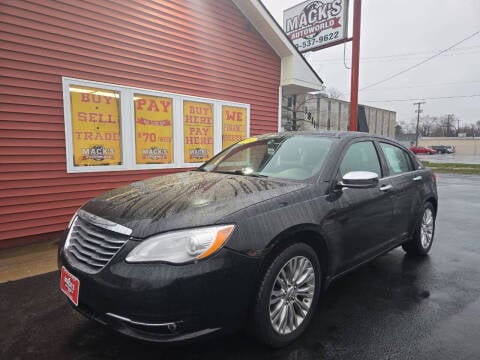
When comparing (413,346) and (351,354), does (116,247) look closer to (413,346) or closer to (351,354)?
(351,354)

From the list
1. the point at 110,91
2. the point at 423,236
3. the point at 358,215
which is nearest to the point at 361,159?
the point at 358,215

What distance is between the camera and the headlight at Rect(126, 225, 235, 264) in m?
1.97

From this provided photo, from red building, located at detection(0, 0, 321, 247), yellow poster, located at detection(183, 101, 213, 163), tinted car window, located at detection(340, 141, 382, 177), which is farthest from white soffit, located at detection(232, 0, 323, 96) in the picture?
tinted car window, located at detection(340, 141, 382, 177)

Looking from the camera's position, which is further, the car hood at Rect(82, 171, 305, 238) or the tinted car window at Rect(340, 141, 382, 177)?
the tinted car window at Rect(340, 141, 382, 177)

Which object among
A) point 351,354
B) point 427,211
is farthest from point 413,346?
point 427,211

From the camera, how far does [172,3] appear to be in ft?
20.7

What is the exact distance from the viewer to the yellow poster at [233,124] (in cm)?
736

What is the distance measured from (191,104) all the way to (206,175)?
3.79 meters

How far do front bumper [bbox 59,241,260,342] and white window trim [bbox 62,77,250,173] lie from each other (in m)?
3.77

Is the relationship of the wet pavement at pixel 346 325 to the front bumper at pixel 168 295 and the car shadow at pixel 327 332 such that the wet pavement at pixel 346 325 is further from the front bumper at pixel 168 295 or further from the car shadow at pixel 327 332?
the front bumper at pixel 168 295

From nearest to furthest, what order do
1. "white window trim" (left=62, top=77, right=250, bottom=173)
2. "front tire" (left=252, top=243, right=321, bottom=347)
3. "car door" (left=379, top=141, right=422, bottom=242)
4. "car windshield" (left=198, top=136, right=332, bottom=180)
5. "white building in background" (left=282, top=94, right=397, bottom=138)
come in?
"front tire" (left=252, top=243, right=321, bottom=347) → "car windshield" (left=198, top=136, right=332, bottom=180) → "car door" (left=379, top=141, right=422, bottom=242) → "white window trim" (left=62, top=77, right=250, bottom=173) → "white building in background" (left=282, top=94, right=397, bottom=138)

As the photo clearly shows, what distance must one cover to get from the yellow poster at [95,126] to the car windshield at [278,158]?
8.53ft

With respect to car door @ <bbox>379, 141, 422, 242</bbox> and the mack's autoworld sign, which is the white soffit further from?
car door @ <bbox>379, 141, 422, 242</bbox>

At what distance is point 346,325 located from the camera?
276 cm
